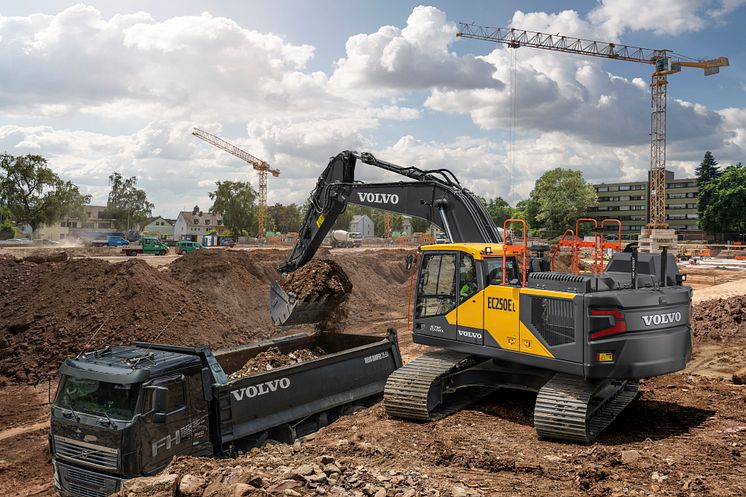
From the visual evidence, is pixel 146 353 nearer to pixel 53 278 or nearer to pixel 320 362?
pixel 320 362

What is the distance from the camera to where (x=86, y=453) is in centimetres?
695

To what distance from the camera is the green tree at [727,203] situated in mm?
73562

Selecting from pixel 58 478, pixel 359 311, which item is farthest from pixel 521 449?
pixel 359 311

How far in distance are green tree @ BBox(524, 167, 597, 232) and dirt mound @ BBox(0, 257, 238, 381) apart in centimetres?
6783

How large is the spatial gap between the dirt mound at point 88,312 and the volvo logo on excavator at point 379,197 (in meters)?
8.38

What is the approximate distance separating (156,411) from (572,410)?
519 cm

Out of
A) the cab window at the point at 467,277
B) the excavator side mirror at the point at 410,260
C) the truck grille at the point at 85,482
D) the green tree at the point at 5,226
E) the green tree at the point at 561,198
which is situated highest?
the green tree at the point at 561,198

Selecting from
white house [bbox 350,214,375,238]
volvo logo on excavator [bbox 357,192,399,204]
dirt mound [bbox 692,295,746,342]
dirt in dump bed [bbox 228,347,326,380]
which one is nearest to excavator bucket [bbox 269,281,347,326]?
dirt in dump bed [bbox 228,347,326,380]

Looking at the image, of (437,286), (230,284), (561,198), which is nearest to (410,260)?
(437,286)

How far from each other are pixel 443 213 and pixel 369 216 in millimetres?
134281

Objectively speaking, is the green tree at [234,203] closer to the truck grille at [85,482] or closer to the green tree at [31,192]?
the green tree at [31,192]

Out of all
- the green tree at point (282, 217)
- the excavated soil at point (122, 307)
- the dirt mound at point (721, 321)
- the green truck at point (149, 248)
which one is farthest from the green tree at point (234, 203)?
the dirt mound at point (721, 321)

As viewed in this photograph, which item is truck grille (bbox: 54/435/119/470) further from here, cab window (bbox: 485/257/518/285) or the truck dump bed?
cab window (bbox: 485/257/518/285)

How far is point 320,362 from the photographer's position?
31.8 ft
